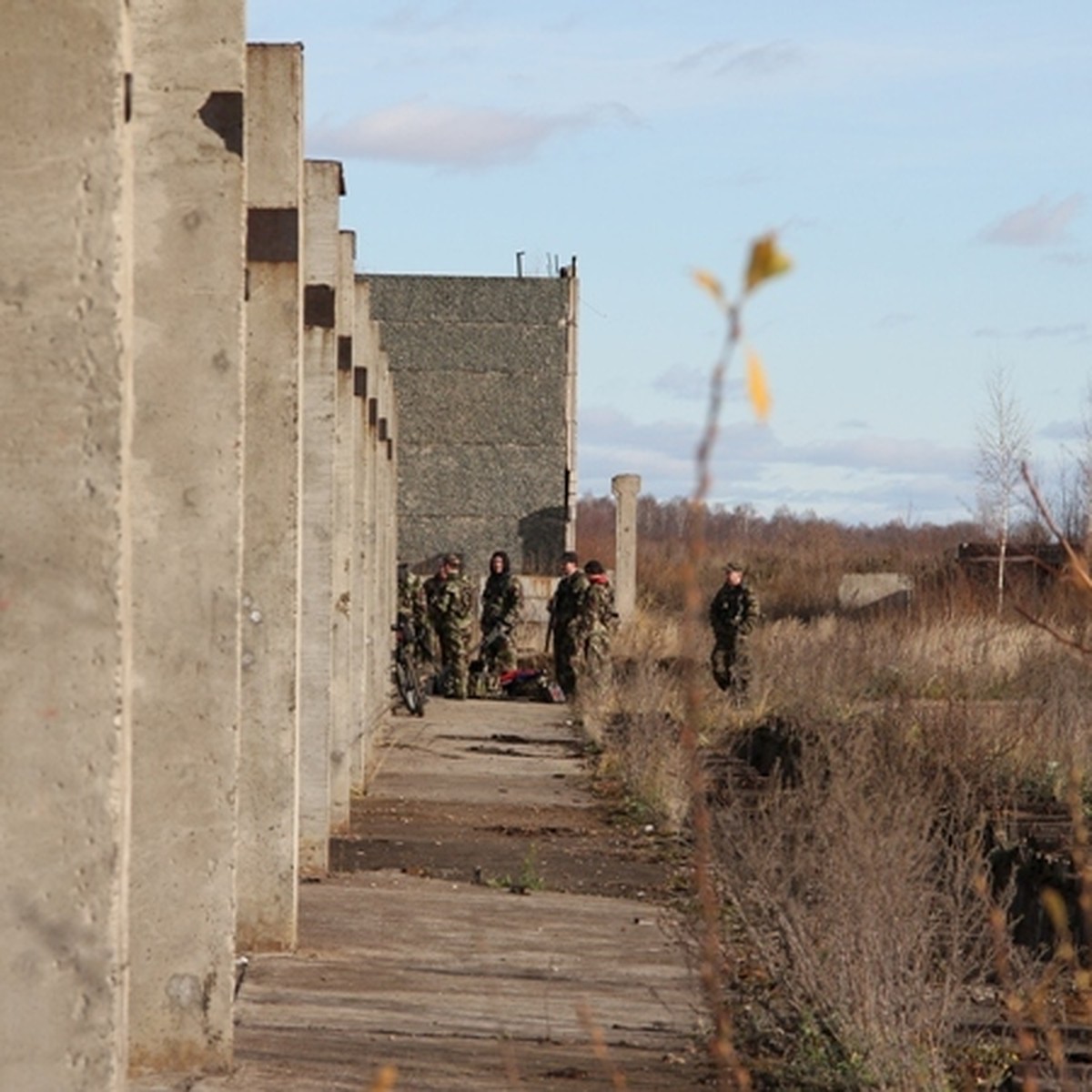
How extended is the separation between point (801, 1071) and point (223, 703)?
7.10ft

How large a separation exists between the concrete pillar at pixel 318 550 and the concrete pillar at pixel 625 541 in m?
29.4

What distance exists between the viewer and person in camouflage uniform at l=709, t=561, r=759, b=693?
30.3 meters

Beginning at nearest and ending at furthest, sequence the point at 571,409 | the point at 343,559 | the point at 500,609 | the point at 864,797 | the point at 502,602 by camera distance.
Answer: the point at 864,797, the point at 343,559, the point at 502,602, the point at 500,609, the point at 571,409

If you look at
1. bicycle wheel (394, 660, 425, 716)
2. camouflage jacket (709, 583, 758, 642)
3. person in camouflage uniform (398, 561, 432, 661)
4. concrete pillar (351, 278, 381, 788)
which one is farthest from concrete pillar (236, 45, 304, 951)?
person in camouflage uniform (398, 561, 432, 661)

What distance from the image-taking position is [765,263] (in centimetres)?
231

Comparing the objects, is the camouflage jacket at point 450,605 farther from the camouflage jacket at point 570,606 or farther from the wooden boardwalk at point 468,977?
the wooden boardwalk at point 468,977

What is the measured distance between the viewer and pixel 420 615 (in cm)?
3266

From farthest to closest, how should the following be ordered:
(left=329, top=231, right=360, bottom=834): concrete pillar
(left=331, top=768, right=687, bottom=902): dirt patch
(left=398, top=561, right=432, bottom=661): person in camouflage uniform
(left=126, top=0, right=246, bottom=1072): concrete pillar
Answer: (left=398, top=561, right=432, bottom=661): person in camouflage uniform → (left=329, top=231, right=360, bottom=834): concrete pillar → (left=331, top=768, right=687, bottom=902): dirt patch → (left=126, top=0, right=246, bottom=1072): concrete pillar

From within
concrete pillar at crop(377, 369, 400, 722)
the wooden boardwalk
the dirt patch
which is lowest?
the dirt patch

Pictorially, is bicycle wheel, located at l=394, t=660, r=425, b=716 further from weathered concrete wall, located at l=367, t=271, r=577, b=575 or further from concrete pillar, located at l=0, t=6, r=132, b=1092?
concrete pillar, located at l=0, t=6, r=132, b=1092

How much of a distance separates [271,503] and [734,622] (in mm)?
20048

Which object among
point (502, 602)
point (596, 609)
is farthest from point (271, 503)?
point (502, 602)

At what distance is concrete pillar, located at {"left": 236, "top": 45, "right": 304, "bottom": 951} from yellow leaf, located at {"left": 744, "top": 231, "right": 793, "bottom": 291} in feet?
26.7

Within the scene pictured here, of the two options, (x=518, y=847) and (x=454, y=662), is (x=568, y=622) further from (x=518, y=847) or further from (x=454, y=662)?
(x=518, y=847)
